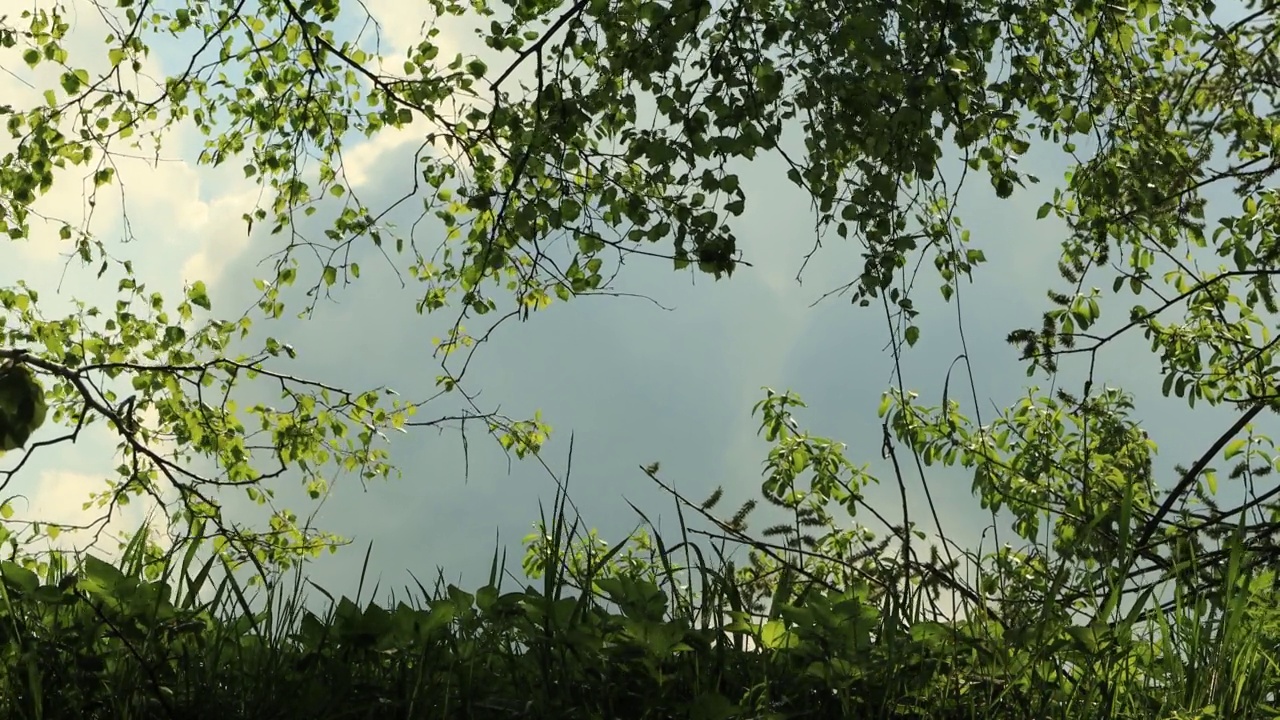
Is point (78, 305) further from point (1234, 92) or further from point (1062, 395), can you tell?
point (1234, 92)

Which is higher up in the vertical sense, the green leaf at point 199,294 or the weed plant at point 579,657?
the green leaf at point 199,294

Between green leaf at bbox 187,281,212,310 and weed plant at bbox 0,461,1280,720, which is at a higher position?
green leaf at bbox 187,281,212,310

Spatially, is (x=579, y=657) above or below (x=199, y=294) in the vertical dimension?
below

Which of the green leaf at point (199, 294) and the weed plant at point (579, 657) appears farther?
the green leaf at point (199, 294)

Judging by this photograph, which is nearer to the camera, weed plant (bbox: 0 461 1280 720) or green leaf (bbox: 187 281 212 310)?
weed plant (bbox: 0 461 1280 720)

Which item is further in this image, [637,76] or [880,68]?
[637,76]

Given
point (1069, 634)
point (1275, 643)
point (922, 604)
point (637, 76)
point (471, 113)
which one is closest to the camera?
point (1069, 634)

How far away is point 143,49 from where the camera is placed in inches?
261

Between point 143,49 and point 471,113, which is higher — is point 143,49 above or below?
above

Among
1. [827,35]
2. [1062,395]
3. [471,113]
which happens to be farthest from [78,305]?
[1062,395]

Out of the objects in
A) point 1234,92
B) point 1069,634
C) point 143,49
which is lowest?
point 1069,634

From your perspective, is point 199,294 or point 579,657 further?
point 199,294

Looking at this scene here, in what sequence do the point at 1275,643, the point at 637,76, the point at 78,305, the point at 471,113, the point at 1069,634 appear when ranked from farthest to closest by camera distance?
the point at 78,305 → the point at 471,113 → the point at 637,76 → the point at 1275,643 → the point at 1069,634

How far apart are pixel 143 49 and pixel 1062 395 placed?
564cm
